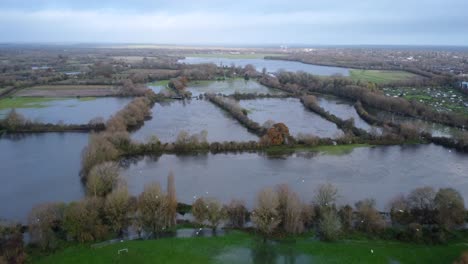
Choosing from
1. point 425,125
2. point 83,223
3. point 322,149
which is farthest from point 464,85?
point 83,223

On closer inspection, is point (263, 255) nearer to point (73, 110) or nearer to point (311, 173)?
point (311, 173)

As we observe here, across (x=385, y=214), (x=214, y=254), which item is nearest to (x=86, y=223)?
(x=214, y=254)

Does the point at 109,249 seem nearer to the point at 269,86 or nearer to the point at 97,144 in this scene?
the point at 97,144

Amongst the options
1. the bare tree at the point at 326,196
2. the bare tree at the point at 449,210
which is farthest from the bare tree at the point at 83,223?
the bare tree at the point at 449,210

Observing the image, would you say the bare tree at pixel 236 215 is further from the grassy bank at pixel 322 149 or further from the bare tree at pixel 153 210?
the grassy bank at pixel 322 149

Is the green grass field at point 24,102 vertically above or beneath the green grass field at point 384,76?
beneath

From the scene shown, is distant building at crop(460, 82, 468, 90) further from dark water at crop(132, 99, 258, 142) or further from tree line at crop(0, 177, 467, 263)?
tree line at crop(0, 177, 467, 263)

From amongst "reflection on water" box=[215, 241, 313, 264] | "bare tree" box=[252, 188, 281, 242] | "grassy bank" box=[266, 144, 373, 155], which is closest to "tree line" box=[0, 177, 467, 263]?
"bare tree" box=[252, 188, 281, 242]
